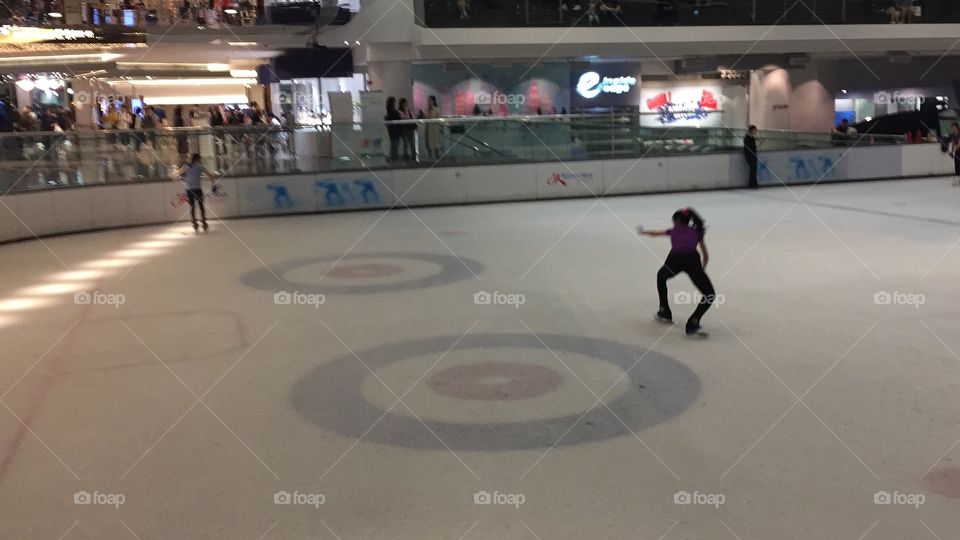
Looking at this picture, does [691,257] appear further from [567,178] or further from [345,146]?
[567,178]

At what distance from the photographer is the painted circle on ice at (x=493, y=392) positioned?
19.6 ft

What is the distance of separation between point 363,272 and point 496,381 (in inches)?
213

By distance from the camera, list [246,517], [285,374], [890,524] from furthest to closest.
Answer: [285,374] → [246,517] → [890,524]

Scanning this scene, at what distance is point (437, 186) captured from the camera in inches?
811

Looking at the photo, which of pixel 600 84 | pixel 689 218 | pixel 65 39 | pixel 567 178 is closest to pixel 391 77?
pixel 567 178

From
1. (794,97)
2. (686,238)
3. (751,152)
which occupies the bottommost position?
(686,238)

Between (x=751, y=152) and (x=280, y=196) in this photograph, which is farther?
(x=751, y=152)

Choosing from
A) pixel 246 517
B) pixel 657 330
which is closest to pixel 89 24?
pixel 657 330

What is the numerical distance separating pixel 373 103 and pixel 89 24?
806 centimetres

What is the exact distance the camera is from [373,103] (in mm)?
21438

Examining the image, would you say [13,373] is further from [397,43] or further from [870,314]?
[397,43]

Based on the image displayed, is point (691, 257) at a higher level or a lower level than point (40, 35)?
lower

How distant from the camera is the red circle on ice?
6.89 meters

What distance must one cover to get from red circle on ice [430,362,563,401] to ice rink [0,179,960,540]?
29mm
